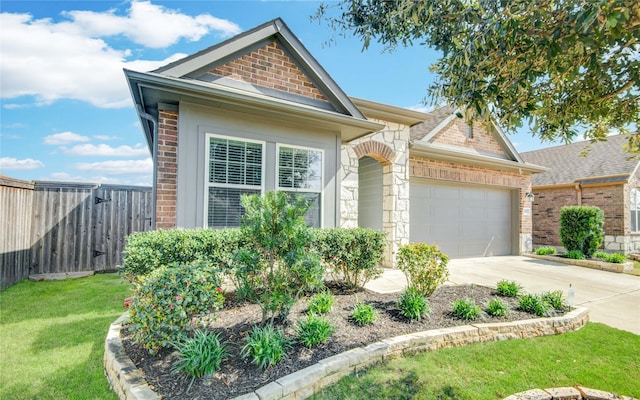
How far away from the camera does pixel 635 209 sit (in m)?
13.2

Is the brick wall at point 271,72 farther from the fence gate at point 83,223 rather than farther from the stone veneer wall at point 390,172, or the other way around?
the fence gate at point 83,223

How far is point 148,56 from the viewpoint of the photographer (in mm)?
7168

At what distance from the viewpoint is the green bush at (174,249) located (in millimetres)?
4023

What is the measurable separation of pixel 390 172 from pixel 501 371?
5766 millimetres

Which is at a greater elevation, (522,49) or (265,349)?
(522,49)

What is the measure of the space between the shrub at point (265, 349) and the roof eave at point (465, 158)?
6.97 m

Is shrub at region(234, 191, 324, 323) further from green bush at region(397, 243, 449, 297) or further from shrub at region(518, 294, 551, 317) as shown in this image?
shrub at region(518, 294, 551, 317)

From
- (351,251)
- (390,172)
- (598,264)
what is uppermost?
(390,172)

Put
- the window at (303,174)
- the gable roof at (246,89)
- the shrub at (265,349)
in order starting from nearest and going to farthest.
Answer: the shrub at (265,349) → the gable roof at (246,89) → the window at (303,174)

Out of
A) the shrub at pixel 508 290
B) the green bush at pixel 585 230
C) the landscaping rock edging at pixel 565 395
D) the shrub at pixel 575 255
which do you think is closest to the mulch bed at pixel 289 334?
the shrub at pixel 508 290

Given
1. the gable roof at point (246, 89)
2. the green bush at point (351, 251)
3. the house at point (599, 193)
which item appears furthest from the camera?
the house at point (599, 193)

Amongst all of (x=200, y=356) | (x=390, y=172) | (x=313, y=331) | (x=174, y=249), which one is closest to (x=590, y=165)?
(x=390, y=172)

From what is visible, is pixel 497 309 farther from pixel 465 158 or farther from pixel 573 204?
pixel 573 204

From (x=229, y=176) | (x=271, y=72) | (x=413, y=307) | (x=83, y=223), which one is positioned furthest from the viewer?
(x=83, y=223)
